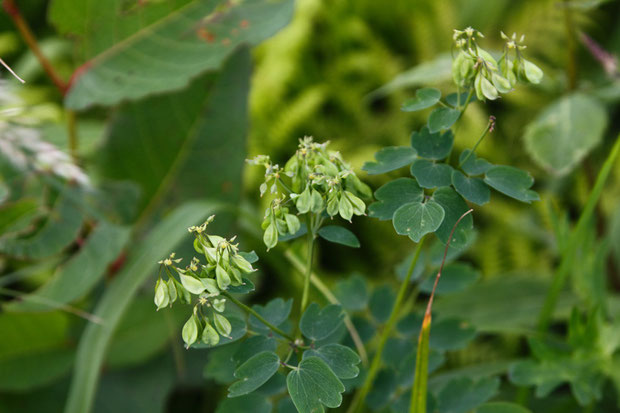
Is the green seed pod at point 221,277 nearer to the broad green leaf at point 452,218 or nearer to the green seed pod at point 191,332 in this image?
the green seed pod at point 191,332

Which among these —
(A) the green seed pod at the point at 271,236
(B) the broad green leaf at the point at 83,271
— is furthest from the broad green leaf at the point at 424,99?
(B) the broad green leaf at the point at 83,271

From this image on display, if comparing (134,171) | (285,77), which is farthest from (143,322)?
(285,77)

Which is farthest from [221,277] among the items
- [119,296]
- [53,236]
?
[53,236]

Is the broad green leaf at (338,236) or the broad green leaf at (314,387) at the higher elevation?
the broad green leaf at (338,236)

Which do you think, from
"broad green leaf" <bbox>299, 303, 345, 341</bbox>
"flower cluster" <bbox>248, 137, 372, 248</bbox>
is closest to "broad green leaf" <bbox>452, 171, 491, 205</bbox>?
"flower cluster" <bbox>248, 137, 372, 248</bbox>

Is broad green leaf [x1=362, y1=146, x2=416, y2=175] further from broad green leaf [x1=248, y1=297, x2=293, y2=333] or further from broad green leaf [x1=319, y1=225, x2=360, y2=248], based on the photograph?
broad green leaf [x1=248, y1=297, x2=293, y2=333]
